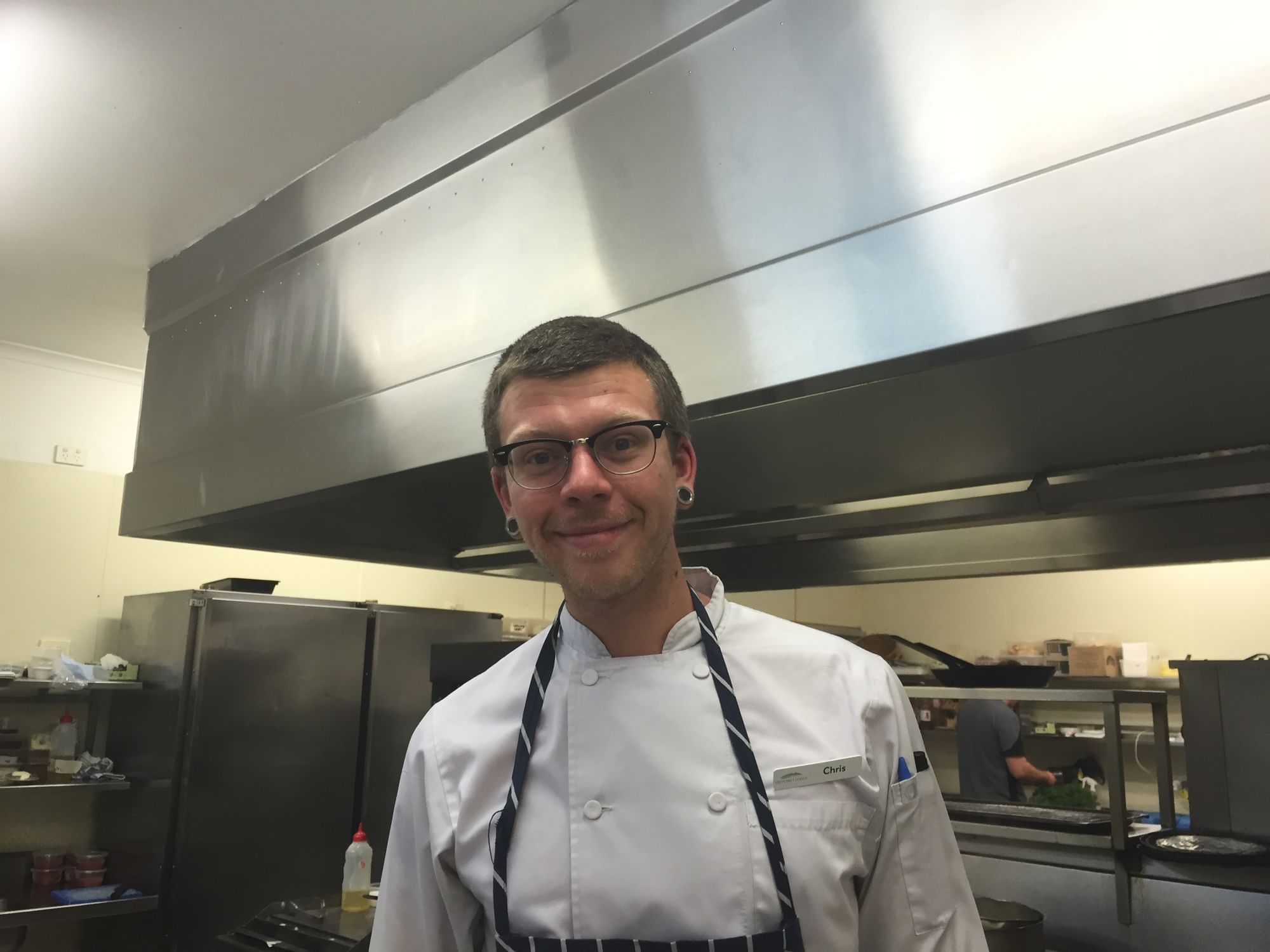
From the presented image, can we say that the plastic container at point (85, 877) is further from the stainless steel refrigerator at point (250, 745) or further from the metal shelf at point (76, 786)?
the metal shelf at point (76, 786)

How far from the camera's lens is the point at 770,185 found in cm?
117

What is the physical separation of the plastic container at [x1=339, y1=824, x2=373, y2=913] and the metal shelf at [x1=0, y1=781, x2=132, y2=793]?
1355mm

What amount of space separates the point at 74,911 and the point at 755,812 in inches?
115

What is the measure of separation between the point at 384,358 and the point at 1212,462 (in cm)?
144

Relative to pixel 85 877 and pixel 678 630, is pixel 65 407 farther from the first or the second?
pixel 678 630

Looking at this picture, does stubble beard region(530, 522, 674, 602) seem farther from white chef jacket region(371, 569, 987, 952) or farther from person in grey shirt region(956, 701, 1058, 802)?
person in grey shirt region(956, 701, 1058, 802)

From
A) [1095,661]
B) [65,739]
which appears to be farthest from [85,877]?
[1095,661]

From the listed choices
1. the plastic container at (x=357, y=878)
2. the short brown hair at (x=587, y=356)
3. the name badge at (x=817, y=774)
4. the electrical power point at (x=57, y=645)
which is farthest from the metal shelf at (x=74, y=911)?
Answer: the name badge at (x=817, y=774)

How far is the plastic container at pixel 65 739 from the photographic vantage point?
334cm

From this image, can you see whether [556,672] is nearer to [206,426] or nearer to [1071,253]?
[1071,253]

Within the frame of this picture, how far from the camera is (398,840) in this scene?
1.15 m


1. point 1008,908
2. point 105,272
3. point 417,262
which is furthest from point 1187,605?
point 105,272

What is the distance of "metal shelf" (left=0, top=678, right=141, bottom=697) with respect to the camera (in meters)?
3.07

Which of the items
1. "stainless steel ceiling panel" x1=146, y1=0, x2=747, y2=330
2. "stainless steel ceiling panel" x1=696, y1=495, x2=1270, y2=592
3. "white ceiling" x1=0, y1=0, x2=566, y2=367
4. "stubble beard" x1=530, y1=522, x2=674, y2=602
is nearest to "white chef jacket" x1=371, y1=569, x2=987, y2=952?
"stubble beard" x1=530, y1=522, x2=674, y2=602
